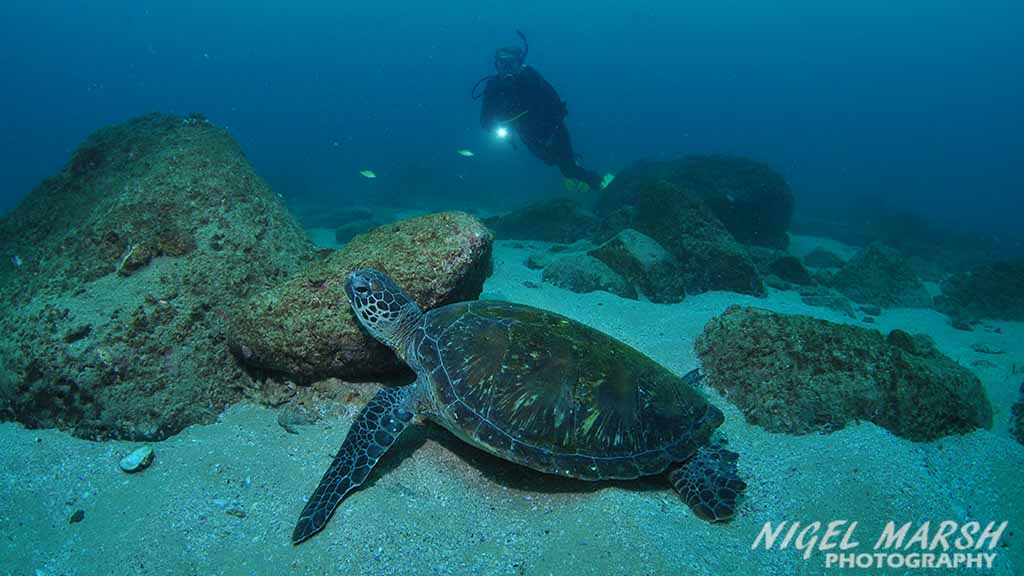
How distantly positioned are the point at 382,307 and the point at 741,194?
1542cm

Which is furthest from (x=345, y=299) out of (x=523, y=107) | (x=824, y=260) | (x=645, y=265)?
(x=824, y=260)

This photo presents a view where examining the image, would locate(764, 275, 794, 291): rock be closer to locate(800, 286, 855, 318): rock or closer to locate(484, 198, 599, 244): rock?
locate(800, 286, 855, 318): rock

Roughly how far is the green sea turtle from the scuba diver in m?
11.8

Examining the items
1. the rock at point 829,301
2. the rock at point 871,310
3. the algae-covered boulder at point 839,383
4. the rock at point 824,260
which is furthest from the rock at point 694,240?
the rock at point 824,260

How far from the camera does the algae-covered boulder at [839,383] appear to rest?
386 cm

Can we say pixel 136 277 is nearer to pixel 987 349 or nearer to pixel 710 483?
pixel 710 483

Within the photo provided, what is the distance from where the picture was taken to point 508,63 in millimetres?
14227

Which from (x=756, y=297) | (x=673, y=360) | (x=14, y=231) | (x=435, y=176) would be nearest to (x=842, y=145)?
(x=435, y=176)

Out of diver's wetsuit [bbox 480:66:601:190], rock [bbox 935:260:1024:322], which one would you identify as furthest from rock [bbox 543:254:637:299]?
rock [bbox 935:260:1024:322]

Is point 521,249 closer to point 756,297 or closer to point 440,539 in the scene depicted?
point 756,297

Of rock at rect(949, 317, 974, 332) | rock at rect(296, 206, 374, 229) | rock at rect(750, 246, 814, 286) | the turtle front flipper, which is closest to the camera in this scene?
the turtle front flipper

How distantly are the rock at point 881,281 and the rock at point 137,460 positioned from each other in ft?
44.8

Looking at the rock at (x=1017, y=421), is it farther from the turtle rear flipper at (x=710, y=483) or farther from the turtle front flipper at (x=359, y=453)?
the turtle front flipper at (x=359, y=453)

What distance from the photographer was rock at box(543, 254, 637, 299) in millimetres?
7770
